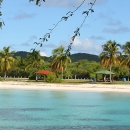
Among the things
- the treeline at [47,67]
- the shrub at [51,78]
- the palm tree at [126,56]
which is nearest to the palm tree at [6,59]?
the treeline at [47,67]

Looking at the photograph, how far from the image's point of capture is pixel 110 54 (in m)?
69.6

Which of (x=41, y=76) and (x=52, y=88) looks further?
(x=41, y=76)

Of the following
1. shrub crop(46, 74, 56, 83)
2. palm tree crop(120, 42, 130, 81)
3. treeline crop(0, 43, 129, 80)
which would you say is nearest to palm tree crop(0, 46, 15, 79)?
treeline crop(0, 43, 129, 80)

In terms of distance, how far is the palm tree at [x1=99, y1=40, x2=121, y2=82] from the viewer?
69.5 metres

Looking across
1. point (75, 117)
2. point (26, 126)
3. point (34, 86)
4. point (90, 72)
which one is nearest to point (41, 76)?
point (90, 72)

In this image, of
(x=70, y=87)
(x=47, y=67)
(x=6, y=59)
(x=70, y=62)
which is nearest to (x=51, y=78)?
(x=70, y=62)

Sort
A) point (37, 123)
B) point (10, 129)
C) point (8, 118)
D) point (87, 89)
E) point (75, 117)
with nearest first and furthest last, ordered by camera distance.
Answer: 1. point (10, 129)
2. point (37, 123)
3. point (8, 118)
4. point (75, 117)
5. point (87, 89)

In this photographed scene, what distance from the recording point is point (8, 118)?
842 inches

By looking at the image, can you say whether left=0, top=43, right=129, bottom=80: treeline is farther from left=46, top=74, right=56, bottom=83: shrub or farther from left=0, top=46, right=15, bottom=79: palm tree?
left=46, top=74, right=56, bottom=83: shrub

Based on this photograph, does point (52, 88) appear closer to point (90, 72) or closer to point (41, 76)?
point (41, 76)

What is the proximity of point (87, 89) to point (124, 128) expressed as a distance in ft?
121

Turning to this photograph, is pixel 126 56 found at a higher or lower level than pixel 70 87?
higher

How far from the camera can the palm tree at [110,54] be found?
228 feet

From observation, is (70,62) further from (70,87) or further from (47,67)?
(47,67)
